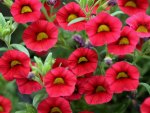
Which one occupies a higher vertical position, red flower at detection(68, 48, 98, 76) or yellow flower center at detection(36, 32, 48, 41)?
yellow flower center at detection(36, 32, 48, 41)

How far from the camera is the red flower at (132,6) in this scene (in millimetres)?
1510

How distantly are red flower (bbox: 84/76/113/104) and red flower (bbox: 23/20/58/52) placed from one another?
0.59ft

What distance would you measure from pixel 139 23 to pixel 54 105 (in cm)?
38

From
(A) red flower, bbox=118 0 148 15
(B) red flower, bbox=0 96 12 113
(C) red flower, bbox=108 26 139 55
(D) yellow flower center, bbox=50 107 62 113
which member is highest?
(A) red flower, bbox=118 0 148 15

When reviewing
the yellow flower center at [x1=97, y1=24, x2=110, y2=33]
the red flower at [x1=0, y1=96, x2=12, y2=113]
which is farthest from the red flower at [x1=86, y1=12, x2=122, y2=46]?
the red flower at [x1=0, y1=96, x2=12, y2=113]

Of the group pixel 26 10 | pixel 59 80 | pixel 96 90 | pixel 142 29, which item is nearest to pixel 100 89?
pixel 96 90

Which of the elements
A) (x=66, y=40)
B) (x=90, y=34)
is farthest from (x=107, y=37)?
(x=66, y=40)

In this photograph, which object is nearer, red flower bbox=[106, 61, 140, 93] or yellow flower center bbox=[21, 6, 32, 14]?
red flower bbox=[106, 61, 140, 93]

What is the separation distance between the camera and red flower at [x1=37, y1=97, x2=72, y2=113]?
1.37m

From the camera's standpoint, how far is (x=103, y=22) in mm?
1417

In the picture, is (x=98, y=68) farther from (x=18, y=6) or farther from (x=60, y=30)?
(x=18, y=6)

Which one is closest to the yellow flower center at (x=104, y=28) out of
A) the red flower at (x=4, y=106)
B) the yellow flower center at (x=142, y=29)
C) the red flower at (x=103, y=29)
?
the red flower at (x=103, y=29)

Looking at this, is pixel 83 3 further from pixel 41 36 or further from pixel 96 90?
pixel 96 90

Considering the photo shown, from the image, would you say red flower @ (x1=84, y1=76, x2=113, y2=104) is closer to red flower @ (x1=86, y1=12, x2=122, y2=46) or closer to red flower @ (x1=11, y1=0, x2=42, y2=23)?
red flower @ (x1=86, y1=12, x2=122, y2=46)
